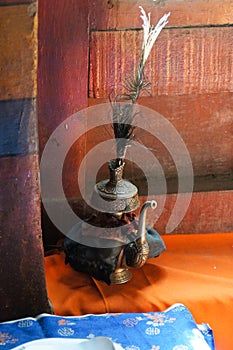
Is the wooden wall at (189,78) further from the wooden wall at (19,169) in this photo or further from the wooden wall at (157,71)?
the wooden wall at (19,169)

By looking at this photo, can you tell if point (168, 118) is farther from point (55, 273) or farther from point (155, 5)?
point (55, 273)

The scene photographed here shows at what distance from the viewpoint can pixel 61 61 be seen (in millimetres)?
1776

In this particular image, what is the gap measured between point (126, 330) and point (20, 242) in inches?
11.5

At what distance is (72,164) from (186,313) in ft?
1.72

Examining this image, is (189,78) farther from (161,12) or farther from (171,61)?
(161,12)

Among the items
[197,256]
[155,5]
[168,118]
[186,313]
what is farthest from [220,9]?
[186,313]

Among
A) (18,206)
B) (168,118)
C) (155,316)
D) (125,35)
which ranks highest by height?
(125,35)

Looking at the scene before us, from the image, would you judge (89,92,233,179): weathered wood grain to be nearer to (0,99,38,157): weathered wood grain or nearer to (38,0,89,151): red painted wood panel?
(38,0,89,151): red painted wood panel

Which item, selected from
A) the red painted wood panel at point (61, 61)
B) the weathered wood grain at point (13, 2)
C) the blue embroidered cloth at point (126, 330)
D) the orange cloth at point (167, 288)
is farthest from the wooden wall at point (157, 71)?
the blue embroidered cloth at point (126, 330)

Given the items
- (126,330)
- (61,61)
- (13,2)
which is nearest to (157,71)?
(61,61)

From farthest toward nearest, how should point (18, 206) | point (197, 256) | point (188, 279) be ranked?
point (197, 256) < point (188, 279) < point (18, 206)

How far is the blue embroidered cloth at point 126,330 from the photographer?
1471mm

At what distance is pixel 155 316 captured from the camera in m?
1.59

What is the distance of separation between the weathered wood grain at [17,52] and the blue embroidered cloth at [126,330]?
1.59 feet
